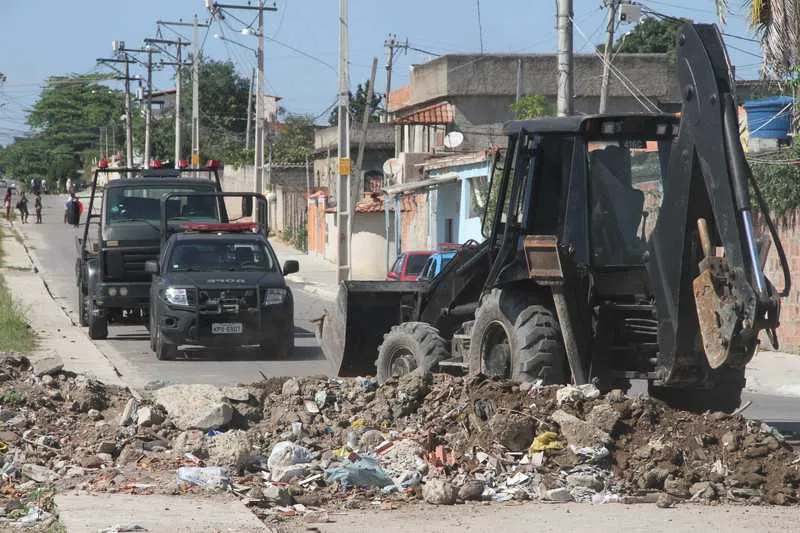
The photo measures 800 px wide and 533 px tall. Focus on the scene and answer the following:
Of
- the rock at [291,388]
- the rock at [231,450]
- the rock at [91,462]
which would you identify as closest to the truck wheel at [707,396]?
the rock at [291,388]

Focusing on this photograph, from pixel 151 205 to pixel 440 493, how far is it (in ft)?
51.7

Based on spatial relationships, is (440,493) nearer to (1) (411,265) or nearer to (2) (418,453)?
(2) (418,453)

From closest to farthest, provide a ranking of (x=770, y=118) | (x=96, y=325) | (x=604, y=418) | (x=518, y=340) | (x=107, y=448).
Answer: (x=604, y=418)
(x=107, y=448)
(x=518, y=340)
(x=96, y=325)
(x=770, y=118)

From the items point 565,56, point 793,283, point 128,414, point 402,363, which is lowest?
point 128,414

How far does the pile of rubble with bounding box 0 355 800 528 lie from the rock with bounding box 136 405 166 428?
12mm

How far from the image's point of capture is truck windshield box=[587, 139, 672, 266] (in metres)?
10.9

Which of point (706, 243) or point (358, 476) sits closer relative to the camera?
point (358, 476)

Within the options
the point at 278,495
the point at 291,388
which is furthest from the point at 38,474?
the point at 291,388

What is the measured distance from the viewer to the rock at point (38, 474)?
31.0 ft

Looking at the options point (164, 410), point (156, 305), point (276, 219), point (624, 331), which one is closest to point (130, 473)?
point (164, 410)

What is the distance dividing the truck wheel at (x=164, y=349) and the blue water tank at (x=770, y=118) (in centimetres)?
1063

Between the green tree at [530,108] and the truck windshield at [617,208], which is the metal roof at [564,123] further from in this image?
the green tree at [530,108]

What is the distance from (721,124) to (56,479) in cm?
524

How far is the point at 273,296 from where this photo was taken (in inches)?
796
